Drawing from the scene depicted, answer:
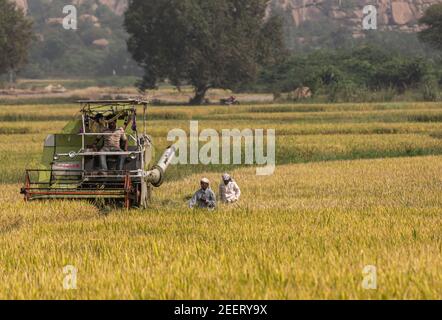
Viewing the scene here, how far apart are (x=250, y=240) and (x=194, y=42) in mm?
62334

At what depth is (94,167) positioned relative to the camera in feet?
61.2

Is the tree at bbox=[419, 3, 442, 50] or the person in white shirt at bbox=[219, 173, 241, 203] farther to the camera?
the tree at bbox=[419, 3, 442, 50]

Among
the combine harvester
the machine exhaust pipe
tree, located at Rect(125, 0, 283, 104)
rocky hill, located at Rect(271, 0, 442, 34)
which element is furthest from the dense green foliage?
rocky hill, located at Rect(271, 0, 442, 34)

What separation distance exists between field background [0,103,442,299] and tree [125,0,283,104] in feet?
151

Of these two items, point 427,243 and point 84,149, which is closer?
point 427,243

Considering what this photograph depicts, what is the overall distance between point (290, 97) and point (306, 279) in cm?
6480

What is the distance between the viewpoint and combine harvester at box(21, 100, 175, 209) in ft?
57.1

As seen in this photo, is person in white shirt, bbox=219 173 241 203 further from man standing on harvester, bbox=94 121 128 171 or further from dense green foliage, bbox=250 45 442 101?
dense green foliage, bbox=250 45 442 101

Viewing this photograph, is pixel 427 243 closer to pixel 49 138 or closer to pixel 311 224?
pixel 311 224

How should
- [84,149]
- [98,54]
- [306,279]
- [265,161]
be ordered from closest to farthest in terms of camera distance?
[306,279] < [84,149] < [265,161] < [98,54]

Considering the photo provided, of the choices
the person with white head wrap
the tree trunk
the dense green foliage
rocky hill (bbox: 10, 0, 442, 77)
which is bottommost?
the person with white head wrap

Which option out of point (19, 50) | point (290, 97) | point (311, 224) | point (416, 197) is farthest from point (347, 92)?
point (311, 224)

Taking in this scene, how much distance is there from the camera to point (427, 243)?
41.4 ft

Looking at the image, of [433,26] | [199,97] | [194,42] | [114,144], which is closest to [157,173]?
[114,144]
